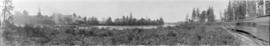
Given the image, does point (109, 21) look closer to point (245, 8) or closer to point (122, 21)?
point (122, 21)

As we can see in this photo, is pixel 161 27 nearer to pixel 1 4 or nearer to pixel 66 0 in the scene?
pixel 66 0

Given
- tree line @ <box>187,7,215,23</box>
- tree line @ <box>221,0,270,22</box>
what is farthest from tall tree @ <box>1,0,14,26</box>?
tree line @ <box>221,0,270,22</box>

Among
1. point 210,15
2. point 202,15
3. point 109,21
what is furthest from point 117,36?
point 210,15

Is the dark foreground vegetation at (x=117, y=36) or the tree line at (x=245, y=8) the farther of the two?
the tree line at (x=245, y=8)

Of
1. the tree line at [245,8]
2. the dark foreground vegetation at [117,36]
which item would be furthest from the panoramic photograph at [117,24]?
the tree line at [245,8]

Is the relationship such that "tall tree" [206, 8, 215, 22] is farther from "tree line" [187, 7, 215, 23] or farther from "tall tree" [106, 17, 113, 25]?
"tall tree" [106, 17, 113, 25]

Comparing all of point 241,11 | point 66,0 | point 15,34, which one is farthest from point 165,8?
point 241,11

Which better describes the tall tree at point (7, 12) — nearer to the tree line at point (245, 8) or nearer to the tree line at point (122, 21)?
the tree line at point (122, 21)
